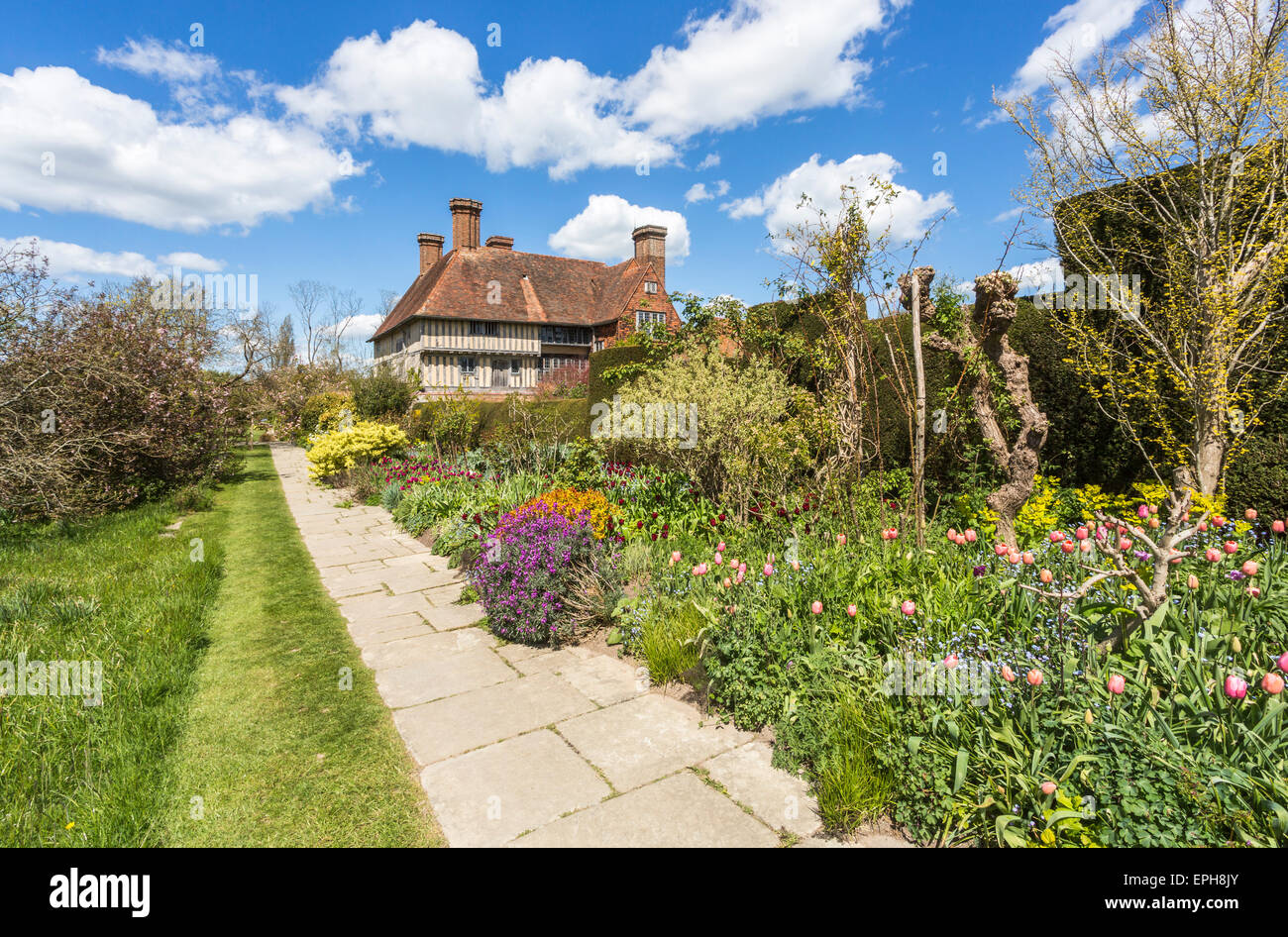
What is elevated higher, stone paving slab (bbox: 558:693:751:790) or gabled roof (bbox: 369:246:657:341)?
gabled roof (bbox: 369:246:657:341)

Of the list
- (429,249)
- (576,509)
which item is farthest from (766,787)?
(429,249)

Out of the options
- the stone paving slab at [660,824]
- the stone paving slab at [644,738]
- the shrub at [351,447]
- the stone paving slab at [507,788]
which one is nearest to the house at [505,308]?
the shrub at [351,447]

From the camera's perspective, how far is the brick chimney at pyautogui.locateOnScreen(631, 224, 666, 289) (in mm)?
34375

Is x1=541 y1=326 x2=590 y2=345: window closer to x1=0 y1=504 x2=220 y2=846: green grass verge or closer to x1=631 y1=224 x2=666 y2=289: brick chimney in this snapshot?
x1=631 y1=224 x2=666 y2=289: brick chimney

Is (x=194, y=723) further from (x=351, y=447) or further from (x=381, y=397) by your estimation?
(x=381, y=397)

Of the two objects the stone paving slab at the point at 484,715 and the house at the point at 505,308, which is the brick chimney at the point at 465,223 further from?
the stone paving slab at the point at 484,715

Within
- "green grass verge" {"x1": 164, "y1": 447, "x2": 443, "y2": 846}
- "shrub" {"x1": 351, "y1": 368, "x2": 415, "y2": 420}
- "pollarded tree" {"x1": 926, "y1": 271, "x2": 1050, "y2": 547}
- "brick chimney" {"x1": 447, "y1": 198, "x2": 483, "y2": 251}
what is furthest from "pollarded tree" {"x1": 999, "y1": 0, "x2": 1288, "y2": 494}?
"brick chimney" {"x1": 447, "y1": 198, "x2": 483, "y2": 251}

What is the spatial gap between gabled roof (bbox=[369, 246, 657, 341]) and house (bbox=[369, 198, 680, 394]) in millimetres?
57

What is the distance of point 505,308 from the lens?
34500mm

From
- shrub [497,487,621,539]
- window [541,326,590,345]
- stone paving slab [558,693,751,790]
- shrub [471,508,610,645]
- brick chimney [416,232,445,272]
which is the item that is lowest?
stone paving slab [558,693,751,790]

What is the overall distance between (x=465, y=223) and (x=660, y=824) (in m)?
36.0

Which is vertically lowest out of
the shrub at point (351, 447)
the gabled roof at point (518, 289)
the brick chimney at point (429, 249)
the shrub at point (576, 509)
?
the shrub at point (576, 509)

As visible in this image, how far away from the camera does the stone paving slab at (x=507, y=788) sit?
8.67 feet

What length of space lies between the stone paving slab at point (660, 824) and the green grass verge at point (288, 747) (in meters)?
0.55
